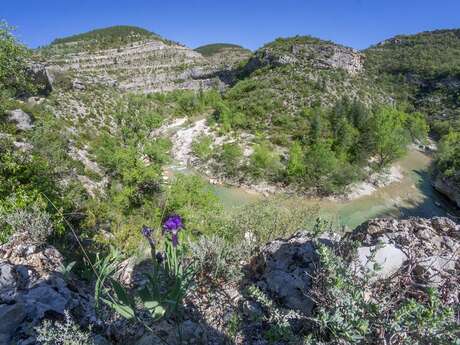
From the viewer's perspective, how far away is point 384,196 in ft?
85.9

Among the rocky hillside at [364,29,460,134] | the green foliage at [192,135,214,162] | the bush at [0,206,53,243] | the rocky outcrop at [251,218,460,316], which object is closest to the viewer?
the rocky outcrop at [251,218,460,316]

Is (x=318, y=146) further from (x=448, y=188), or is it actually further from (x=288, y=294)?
(x=288, y=294)

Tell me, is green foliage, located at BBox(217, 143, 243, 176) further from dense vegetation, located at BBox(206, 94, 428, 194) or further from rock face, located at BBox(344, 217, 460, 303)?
rock face, located at BBox(344, 217, 460, 303)

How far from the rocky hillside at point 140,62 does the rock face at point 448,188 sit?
222 feet

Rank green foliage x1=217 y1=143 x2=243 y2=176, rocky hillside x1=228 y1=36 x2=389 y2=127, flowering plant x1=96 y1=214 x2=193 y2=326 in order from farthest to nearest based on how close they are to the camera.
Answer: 1. rocky hillside x1=228 y1=36 x2=389 y2=127
2. green foliage x1=217 y1=143 x2=243 y2=176
3. flowering plant x1=96 y1=214 x2=193 y2=326

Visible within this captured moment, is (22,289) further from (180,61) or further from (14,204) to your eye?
(180,61)

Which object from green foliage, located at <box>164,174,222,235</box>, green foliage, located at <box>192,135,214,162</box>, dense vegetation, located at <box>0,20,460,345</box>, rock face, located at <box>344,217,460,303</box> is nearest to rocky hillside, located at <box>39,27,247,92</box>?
dense vegetation, located at <box>0,20,460,345</box>

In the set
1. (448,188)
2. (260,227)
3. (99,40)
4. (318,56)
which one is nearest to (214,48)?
(99,40)

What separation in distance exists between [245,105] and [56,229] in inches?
Answer: 1747

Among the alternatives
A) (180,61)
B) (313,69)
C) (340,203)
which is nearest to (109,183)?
(340,203)

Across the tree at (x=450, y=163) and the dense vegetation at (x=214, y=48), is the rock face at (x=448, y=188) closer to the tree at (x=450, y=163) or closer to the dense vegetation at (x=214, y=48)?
the tree at (x=450, y=163)

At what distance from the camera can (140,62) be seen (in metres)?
84.6

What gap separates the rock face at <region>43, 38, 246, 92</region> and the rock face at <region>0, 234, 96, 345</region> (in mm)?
72281

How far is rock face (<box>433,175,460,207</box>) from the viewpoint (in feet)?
85.6
